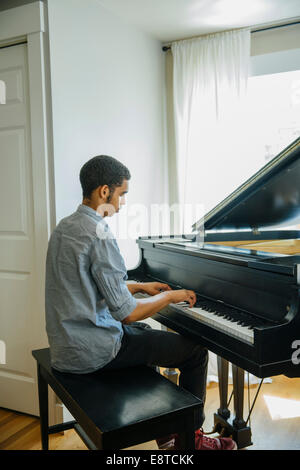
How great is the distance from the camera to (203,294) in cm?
205

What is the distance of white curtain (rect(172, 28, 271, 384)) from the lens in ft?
11.0

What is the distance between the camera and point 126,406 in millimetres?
1525

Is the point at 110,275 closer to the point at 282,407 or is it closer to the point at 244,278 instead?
the point at 244,278

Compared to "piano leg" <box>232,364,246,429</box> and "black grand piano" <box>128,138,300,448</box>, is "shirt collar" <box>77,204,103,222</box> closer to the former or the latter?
"black grand piano" <box>128,138,300,448</box>

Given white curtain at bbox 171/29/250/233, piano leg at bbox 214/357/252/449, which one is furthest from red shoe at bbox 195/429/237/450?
white curtain at bbox 171/29/250/233

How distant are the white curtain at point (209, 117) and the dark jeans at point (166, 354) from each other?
1421 mm

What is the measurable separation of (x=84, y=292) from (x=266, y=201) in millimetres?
1126

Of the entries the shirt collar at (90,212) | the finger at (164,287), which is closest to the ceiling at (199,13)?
the shirt collar at (90,212)

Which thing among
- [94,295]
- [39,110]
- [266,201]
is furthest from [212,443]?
[39,110]

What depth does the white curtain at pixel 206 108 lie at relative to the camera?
335 cm

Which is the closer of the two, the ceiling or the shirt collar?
the shirt collar

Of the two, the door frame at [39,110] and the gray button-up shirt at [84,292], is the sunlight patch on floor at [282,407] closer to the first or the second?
the door frame at [39,110]

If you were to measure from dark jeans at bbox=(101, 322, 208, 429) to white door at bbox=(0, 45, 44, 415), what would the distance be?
3.25ft
